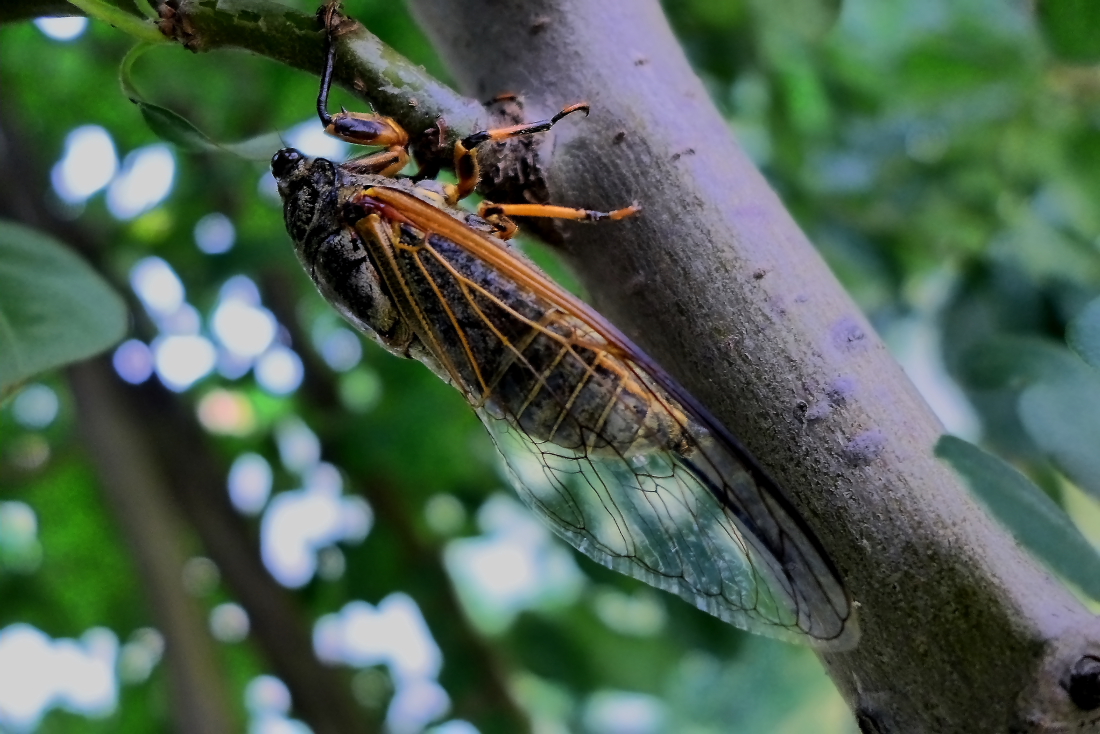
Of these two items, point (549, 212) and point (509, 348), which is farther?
point (509, 348)

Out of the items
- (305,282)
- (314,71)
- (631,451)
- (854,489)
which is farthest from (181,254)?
(854,489)

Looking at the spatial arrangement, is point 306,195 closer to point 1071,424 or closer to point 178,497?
point 1071,424

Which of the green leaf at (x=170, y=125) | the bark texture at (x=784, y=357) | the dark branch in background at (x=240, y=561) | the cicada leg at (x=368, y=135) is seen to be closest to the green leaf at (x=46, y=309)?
the green leaf at (x=170, y=125)

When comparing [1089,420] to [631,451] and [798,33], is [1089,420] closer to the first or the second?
[631,451]

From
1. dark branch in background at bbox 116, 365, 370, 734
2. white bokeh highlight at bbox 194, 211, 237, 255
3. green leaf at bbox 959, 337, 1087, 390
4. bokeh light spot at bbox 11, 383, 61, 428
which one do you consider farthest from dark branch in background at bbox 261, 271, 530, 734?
green leaf at bbox 959, 337, 1087, 390

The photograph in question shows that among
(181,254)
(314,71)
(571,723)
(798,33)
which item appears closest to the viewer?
(314,71)

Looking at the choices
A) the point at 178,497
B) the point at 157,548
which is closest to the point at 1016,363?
the point at 157,548

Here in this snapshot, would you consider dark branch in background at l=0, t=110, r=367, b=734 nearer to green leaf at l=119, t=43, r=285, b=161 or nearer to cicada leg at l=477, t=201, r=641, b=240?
green leaf at l=119, t=43, r=285, b=161
